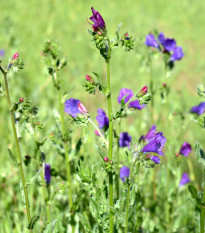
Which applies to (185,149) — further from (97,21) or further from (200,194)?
(97,21)

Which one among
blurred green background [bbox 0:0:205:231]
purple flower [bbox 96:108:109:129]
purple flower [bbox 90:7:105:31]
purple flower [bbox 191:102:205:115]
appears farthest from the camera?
blurred green background [bbox 0:0:205:231]

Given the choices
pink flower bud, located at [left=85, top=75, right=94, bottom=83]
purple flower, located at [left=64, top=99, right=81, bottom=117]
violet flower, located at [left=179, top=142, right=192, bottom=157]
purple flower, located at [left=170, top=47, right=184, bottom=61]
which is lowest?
violet flower, located at [left=179, top=142, right=192, bottom=157]

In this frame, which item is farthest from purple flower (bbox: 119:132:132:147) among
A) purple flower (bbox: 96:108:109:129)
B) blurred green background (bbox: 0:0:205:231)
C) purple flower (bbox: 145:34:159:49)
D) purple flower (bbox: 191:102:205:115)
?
blurred green background (bbox: 0:0:205:231)

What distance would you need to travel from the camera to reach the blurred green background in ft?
13.3

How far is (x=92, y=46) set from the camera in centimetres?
489

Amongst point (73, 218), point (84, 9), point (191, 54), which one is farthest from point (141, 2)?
point (73, 218)

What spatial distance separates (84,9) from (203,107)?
4.77 m

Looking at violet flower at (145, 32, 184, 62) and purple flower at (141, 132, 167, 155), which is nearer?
purple flower at (141, 132, 167, 155)

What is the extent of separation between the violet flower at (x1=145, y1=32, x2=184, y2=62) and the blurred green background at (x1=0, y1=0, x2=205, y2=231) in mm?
1073

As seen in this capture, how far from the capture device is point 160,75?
5.06 meters

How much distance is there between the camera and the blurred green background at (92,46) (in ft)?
13.3

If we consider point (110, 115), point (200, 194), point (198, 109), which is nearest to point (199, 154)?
point (200, 194)

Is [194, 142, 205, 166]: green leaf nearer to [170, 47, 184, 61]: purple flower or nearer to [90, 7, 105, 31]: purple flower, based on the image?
[90, 7, 105, 31]: purple flower

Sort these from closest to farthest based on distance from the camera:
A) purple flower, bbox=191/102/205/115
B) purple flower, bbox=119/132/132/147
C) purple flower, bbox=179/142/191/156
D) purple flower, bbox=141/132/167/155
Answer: purple flower, bbox=141/132/167/155 → purple flower, bbox=119/132/132/147 → purple flower, bbox=179/142/191/156 → purple flower, bbox=191/102/205/115
